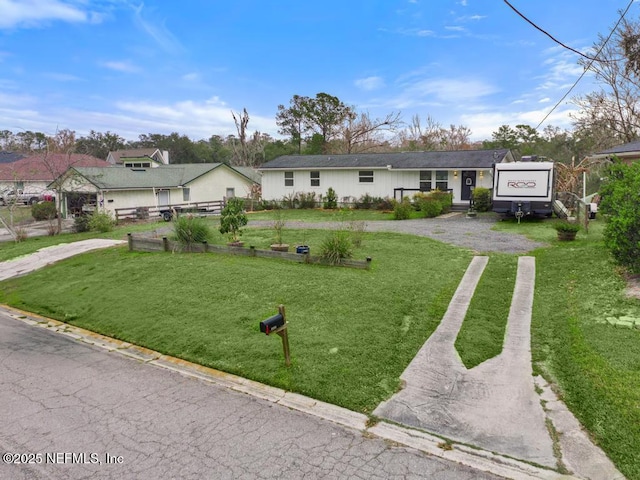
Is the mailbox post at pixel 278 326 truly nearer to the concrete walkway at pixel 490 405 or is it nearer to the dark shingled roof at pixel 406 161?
the concrete walkway at pixel 490 405

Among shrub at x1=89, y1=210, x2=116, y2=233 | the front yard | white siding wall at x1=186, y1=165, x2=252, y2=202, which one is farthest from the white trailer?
white siding wall at x1=186, y1=165, x2=252, y2=202

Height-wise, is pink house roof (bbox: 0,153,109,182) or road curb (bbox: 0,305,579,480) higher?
pink house roof (bbox: 0,153,109,182)

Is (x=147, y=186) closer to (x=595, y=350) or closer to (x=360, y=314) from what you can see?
(x=360, y=314)

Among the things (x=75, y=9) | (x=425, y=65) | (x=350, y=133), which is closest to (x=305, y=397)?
(x=75, y=9)

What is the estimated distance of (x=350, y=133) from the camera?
149 feet

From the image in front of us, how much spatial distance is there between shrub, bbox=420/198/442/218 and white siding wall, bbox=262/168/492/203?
3.88 metres

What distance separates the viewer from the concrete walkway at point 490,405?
3.36 metres

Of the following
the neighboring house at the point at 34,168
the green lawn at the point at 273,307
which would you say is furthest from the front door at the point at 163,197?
the green lawn at the point at 273,307

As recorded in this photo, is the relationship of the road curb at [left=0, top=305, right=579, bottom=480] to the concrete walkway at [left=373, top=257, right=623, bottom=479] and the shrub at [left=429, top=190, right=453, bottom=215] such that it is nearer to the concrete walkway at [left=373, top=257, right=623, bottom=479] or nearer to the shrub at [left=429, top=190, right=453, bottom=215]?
the concrete walkway at [left=373, top=257, right=623, bottom=479]

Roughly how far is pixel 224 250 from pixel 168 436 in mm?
7252

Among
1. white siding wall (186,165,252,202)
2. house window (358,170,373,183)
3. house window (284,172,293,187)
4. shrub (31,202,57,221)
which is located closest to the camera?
house window (358,170,373,183)

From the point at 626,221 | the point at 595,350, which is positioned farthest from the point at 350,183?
the point at 595,350

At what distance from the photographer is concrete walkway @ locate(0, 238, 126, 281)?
12097 millimetres

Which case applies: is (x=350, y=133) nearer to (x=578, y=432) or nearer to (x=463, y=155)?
(x=463, y=155)
